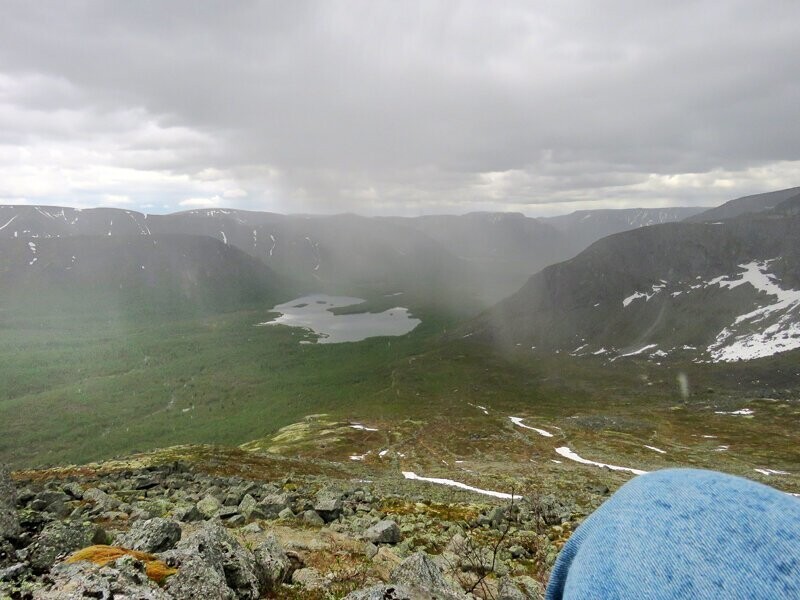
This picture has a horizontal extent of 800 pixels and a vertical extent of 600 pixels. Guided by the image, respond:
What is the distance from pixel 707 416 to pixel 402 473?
57818 millimetres

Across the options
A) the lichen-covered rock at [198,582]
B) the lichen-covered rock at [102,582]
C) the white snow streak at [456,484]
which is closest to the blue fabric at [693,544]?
the lichen-covered rock at [102,582]

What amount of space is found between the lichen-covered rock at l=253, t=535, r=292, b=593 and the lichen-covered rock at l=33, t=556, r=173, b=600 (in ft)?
6.44

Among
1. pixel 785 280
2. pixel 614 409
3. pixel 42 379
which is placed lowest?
pixel 42 379

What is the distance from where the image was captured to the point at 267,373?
402 feet

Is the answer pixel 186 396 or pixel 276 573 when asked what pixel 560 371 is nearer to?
pixel 186 396

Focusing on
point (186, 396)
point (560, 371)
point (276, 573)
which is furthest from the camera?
point (560, 371)

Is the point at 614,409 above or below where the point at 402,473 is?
below

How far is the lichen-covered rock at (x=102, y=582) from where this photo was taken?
177 inches

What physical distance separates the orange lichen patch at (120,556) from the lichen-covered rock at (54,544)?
38 centimetres

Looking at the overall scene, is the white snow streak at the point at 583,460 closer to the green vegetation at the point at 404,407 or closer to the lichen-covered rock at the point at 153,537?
the green vegetation at the point at 404,407

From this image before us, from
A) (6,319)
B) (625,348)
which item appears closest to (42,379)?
(6,319)

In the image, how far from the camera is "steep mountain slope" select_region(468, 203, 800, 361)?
111 meters

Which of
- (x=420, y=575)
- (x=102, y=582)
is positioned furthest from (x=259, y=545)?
(x=102, y=582)

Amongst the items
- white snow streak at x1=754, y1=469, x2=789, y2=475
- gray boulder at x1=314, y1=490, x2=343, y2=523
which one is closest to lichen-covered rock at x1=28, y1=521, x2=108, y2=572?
gray boulder at x1=314, y1=490, x2=343, y2=523
